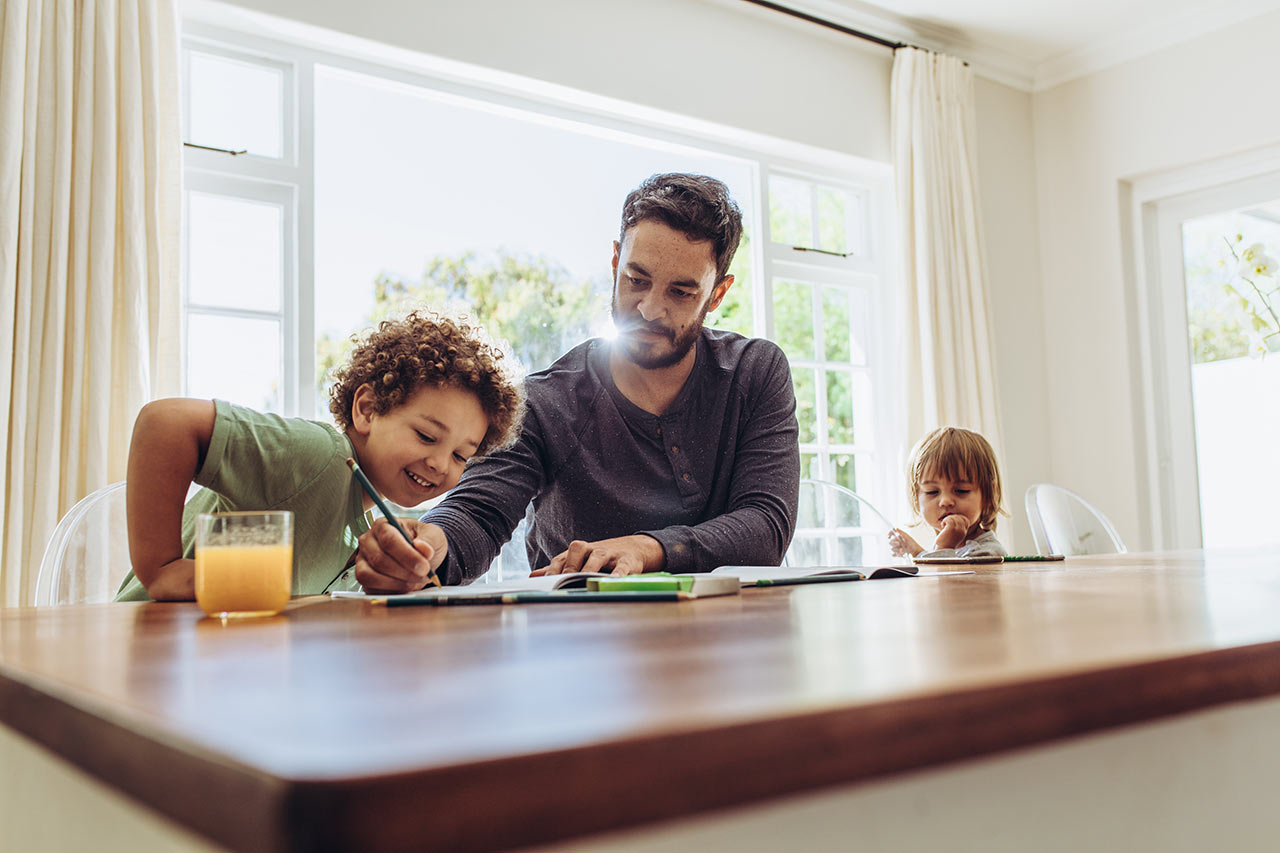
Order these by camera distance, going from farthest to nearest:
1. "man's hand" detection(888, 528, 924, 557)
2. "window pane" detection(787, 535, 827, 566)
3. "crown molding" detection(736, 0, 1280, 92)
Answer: "crown molding" detection(736, 0, 1280, 92) < "window pane" detection(787, 535, 827, 566) < "man's hand" detection(888, 528, 924, 557)

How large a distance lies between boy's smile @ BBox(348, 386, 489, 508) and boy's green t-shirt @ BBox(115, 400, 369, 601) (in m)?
0.10

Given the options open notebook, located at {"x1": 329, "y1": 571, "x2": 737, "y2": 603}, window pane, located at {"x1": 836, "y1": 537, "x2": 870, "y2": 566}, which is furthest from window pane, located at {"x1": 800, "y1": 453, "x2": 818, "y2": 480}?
open notebook, located at {"x1": 329, "y1": 571, "x2": 737, "y2": 603}

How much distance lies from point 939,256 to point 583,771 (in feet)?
13.7

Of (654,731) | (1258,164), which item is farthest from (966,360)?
(654,731)

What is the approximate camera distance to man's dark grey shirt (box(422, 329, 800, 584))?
1.55 m

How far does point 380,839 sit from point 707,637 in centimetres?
29

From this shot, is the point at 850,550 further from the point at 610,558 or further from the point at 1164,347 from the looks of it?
the point at 610,558

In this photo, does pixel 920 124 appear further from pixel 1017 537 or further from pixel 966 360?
pixel 1017 537

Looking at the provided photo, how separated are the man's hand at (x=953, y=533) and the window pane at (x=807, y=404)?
6.31 ft

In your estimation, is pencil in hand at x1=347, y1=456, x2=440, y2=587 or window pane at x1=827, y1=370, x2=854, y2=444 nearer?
pencil in hand at x1=347, y1=456, x2=440, y2=587

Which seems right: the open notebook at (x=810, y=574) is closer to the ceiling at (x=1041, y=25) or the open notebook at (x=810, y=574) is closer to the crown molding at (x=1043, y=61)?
the crown molding at (x=1043, y=61)

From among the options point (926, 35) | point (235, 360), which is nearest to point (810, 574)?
point (235, 360)

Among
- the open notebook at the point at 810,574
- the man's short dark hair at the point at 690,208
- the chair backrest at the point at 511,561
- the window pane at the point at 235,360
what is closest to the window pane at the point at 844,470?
the chair backrest at the point at 511,561

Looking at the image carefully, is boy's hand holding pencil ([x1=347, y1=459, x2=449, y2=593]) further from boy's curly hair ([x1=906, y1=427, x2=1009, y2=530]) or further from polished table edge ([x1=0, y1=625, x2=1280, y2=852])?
boy's curly hair ([x1=906, y1=427, x2=1009, y2=530])
